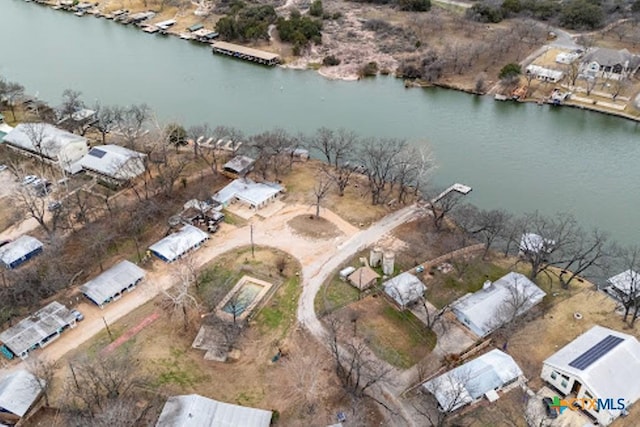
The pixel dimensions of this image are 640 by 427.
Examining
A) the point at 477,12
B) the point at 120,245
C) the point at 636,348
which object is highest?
the point at 477,12

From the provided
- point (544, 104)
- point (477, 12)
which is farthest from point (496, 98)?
point (477, 12)

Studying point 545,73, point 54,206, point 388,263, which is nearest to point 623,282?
point 388,263

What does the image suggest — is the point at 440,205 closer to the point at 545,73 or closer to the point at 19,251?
the point at 19,251

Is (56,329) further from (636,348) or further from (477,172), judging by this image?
(477,172)

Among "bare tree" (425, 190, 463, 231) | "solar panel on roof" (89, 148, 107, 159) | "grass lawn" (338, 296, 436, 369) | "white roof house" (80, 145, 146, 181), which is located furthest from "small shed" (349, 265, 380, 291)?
"solar panel on roof" (89, 148, 107, 159)

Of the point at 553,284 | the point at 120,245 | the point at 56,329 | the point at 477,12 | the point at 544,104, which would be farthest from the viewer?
the point at 477,12

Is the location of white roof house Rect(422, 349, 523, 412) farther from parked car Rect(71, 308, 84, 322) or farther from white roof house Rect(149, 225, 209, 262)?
parked car Rect(71, 308, 84, 322)

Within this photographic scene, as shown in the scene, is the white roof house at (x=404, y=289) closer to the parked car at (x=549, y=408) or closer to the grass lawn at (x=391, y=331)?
the grass lawn at (x=391, y=331)
